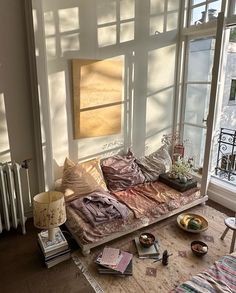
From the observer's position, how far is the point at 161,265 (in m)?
2.14

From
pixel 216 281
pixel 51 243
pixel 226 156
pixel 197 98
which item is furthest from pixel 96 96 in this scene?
pixel 216 281

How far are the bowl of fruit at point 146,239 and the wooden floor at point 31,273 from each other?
0.64 metres

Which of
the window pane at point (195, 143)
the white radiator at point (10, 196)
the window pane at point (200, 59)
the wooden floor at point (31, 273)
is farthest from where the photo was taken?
the window pane at point (195, 143)

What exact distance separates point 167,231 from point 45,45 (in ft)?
7.72

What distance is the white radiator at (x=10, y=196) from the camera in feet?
Answer: 7.68

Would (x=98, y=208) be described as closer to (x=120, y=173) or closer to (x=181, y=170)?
(x=120, y=173)

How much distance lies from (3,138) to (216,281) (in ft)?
7.37

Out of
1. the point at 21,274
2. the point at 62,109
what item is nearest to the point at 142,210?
the point at 21,274

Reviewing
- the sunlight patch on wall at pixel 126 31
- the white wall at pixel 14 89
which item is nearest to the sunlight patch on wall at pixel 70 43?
the white wall at pixel 14 89

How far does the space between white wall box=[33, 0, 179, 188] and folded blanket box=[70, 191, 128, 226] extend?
20.1 inches

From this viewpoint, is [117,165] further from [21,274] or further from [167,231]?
[21,274]

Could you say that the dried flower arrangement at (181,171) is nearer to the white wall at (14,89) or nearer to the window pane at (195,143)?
the window pane at (195,143)

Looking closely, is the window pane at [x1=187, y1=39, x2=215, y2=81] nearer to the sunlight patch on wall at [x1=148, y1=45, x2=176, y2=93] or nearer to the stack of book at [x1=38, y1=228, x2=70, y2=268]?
the sunlight patch on wall at [x1=148, y1=45, x2=176, y2=93]

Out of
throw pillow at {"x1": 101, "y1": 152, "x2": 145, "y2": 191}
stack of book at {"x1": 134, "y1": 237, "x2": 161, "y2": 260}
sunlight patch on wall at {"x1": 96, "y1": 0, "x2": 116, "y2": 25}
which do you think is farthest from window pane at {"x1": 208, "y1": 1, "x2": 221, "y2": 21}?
stack of book at {"x1": 134, "y1": 237, "x2": 161, "y2": 260}
